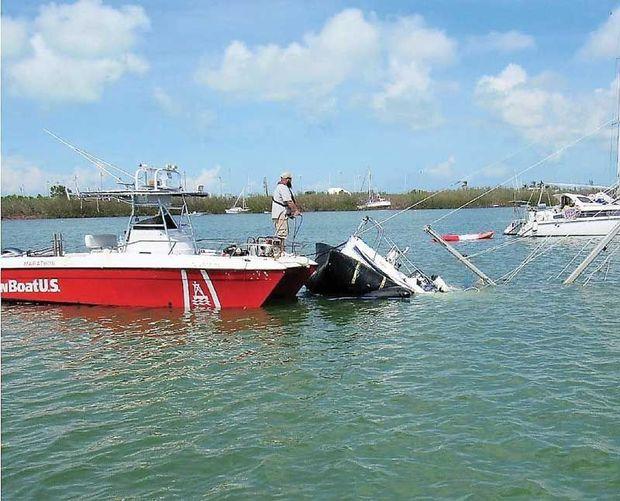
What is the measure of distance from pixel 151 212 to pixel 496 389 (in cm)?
1156

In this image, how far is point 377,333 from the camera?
14195 mm

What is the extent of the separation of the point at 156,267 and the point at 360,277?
6.08 m

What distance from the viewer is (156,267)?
16391mm

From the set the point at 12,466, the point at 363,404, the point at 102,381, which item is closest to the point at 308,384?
the point at 363,404

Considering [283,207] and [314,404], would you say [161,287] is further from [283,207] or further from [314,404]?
[314,404]

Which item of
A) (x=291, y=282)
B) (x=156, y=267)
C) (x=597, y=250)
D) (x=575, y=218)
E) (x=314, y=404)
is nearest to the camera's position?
(x=314, y=404)

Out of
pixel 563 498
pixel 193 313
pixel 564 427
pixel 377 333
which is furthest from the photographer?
pixel 193 313

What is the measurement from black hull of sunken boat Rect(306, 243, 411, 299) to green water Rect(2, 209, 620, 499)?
217 centimetres

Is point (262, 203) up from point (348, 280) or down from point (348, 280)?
up

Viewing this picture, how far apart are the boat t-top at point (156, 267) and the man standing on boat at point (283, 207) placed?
46cm

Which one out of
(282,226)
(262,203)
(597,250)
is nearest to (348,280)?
(282,226)

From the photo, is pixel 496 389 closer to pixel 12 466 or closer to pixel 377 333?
pixel 377 333

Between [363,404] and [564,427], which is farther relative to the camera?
[363,404]

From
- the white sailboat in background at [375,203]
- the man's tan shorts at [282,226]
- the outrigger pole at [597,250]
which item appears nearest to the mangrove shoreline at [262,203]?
the white sailboat in background at [375,203]
